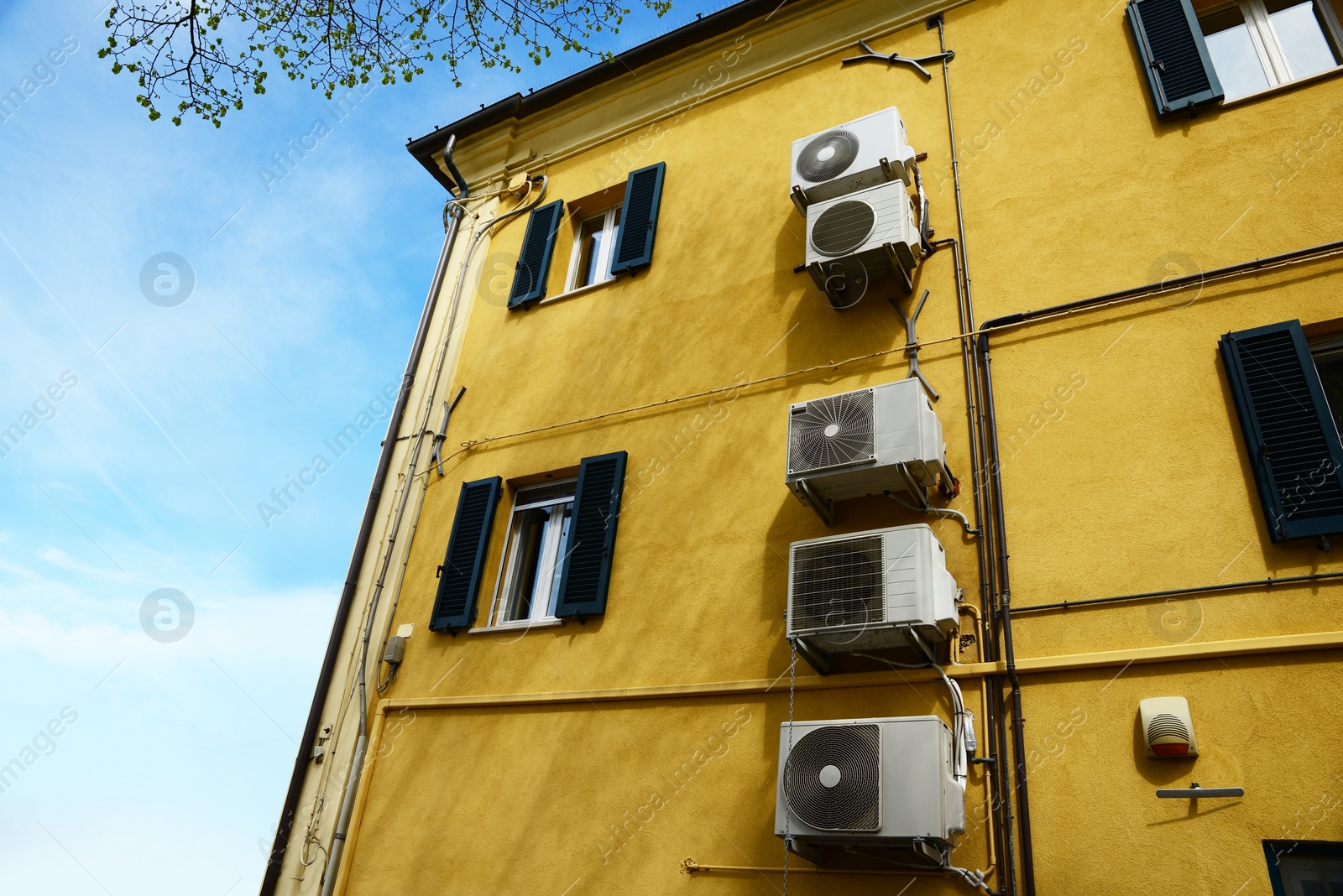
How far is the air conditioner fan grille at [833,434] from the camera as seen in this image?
5039mm

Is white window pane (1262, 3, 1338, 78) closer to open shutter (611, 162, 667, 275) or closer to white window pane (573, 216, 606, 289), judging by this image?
open shutter (611, 162, 667, 275)

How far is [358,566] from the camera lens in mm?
7758

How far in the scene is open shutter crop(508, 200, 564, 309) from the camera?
8.35 meters

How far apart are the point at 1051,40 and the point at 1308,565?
418 centimetres

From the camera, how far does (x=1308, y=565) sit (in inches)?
168

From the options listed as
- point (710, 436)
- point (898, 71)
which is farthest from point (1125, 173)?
point (710, 436)

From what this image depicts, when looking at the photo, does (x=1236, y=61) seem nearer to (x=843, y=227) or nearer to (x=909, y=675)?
(x=843, y=227)

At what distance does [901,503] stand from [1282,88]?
3383 mm

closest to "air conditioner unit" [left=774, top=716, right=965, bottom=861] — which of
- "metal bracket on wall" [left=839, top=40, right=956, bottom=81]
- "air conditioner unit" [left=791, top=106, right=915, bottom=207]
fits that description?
"air conditioner unit" [left=791, top=106, right=915, bottom=207]

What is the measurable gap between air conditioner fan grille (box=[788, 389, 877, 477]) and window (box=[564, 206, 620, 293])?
11.9 feet

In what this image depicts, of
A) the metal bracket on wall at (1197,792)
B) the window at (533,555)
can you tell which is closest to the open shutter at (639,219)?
the window at (533,555)

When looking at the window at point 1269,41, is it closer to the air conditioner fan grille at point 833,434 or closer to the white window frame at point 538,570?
the air conditioner fan grille at point 833,434

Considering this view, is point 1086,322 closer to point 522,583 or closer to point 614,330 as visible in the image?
point 614,330

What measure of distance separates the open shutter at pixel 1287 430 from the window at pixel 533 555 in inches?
169
